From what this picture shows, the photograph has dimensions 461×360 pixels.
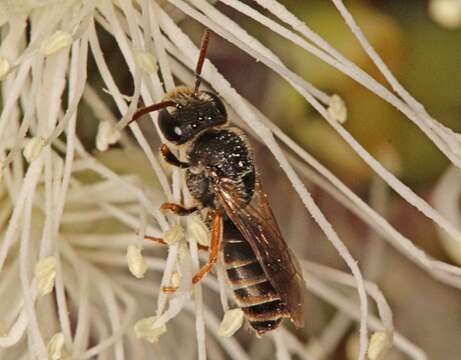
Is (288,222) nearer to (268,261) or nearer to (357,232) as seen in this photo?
(357,232)

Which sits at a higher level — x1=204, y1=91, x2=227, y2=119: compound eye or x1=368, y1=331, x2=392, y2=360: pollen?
x1=204, y1=91, x2=227, y2=119: compound eye

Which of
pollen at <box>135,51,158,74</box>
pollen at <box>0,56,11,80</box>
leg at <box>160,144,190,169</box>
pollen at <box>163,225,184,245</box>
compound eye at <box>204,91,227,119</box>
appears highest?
compound eye at <box>204,91,227,119</box>

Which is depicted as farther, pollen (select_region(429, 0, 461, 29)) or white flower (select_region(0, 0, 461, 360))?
pollen (select_region(429, 0, 461, 29))

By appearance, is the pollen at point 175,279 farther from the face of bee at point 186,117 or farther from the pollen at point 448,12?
the pollen at point 448,12

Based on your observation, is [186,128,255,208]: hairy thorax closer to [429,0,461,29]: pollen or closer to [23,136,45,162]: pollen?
[23,136,45,162]: pollen

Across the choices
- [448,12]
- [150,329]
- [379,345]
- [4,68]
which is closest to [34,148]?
[4,68]

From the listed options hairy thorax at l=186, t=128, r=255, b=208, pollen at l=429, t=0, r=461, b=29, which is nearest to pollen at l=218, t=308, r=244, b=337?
hairy thorax at l=186, t=128, r=255, b=208
